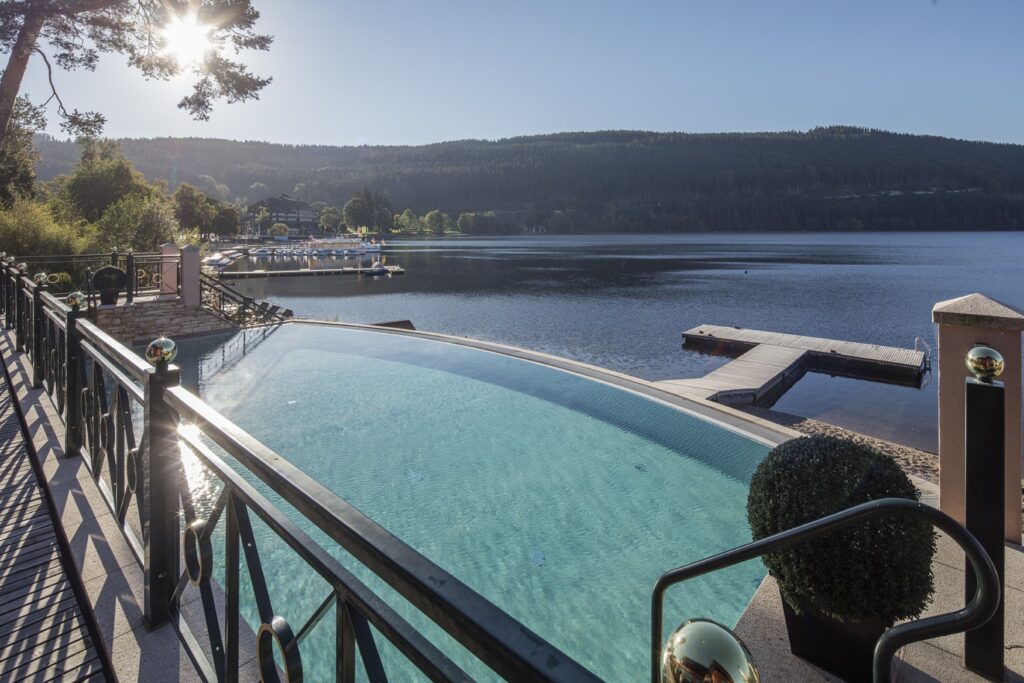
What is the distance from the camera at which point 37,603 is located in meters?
2.00

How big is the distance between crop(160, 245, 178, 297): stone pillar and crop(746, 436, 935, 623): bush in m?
13.4

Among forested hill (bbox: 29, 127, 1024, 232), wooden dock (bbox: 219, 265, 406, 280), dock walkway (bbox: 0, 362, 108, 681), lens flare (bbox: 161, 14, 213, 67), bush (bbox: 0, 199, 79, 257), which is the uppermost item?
forested hill (bbox: 29, 127, 1024, 232)

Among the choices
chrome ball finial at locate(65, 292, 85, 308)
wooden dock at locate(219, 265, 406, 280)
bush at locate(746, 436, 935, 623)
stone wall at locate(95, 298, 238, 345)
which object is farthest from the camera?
wooden dock at locate(219, 265, 406, 280)

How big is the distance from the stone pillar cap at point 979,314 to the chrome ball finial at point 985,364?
3.64 feet

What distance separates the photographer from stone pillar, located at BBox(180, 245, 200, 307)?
12.0 meters

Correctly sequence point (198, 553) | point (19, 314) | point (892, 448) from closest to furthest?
point (198, 553) < point (19, 314) < point (892, 448)

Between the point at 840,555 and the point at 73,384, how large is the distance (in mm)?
3660

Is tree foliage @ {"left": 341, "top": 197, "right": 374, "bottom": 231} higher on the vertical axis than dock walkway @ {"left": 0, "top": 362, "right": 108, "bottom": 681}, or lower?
higher

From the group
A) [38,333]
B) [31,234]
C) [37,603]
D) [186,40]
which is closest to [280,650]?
[37,603]

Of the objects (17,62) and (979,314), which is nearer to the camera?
(979,314)

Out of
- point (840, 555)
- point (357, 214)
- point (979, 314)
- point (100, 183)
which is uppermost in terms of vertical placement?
point (357, 214)

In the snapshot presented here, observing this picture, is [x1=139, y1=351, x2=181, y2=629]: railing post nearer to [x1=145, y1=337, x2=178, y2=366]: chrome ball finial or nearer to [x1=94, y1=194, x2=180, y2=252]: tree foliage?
[x1=145, y1=337, x2=178, y2=366]: chrome ball finial

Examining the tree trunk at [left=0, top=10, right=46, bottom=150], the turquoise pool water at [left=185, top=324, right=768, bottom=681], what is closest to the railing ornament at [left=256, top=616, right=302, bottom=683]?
the turquoise pool water at [left=185, top=324, right=768, bottom=681]

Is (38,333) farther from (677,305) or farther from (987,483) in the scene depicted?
(677,305)
